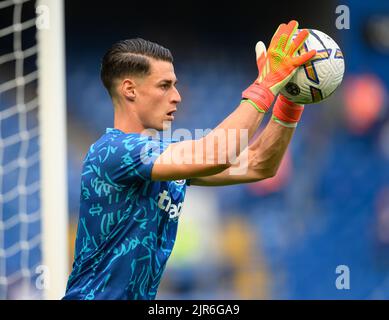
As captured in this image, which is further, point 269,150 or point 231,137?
point 269,150

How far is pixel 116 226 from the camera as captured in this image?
3342 millimetres

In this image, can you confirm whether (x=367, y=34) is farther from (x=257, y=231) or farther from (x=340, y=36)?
(x=257, y=231)

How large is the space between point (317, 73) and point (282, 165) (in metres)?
Answer: 3.78

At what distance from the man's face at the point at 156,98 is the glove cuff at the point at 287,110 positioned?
1.72 feet

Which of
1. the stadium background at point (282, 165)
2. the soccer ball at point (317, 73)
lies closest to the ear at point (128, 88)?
the soccer ball at point (317, 73)

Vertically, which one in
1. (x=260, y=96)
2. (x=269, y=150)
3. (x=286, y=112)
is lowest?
(x=260, y=96)

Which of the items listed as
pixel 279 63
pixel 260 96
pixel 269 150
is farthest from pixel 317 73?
pixel 269 150

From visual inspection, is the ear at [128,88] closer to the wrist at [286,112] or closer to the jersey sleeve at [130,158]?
the jersey sleeve at [130,158]

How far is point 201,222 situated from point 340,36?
217 cm

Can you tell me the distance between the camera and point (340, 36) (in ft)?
24.4

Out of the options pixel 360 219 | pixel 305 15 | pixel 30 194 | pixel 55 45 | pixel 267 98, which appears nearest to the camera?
pixel 267 98

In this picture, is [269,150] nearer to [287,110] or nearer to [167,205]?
[287,110]

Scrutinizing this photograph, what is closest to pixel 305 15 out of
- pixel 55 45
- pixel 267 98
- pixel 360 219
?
pixel 360 219

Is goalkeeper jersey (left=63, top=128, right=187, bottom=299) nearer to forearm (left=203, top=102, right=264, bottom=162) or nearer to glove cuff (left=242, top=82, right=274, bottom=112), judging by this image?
forearm (left=203, top=102, right=264, bottom=162)
